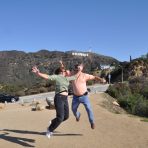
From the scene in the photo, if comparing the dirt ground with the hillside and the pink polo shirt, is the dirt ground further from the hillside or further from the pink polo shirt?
the hillside

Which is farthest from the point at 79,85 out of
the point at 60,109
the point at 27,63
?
the point at 27,63

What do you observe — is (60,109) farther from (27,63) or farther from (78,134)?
(27,63)

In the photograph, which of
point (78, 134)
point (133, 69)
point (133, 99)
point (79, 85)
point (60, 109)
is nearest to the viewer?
point (60, 109)

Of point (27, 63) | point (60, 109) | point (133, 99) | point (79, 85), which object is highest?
point (27, 63)

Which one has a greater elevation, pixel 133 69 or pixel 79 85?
pixel 133 69

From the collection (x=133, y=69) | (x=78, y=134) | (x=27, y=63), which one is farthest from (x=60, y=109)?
(x=27, y=63)

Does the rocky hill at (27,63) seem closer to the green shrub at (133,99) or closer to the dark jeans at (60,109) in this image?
the green shrub at (133,99)

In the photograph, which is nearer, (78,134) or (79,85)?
(79,85)

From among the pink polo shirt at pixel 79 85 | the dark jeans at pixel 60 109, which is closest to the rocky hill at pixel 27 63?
the pink polo shirt at pixel 79 85

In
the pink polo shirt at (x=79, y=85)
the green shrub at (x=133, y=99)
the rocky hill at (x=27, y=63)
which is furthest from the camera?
the rocky hill at (x=27, y=63)

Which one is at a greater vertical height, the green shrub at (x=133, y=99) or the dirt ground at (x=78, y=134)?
the green shrub at (x=133, y=99)

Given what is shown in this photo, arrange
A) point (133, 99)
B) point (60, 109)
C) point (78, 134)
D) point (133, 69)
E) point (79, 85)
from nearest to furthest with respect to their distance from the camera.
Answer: point (60, 109) → point (79, 85) → point (78, 134) → point (133, 99) → point (133, 69)

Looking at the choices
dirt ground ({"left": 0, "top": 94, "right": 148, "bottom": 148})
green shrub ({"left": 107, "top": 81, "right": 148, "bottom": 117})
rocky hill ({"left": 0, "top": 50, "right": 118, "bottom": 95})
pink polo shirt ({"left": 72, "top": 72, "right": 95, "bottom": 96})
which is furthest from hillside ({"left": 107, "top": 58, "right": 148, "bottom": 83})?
pink polo shirt ({"left": 72, "top": 72, "right": 95, "bottom": 96})

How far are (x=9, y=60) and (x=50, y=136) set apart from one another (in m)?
114
